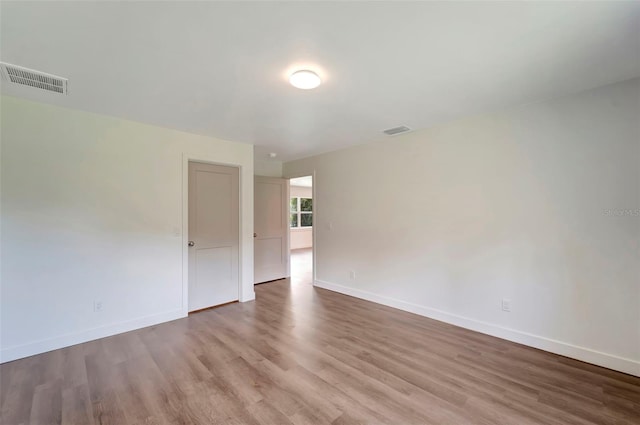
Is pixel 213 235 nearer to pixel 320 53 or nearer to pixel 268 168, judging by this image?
pixel 268 168

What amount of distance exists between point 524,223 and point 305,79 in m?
2.58

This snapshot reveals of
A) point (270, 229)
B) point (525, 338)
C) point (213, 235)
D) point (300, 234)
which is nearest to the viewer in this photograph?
point (525, 338)

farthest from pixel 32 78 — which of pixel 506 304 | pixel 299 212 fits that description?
pixel 299 212

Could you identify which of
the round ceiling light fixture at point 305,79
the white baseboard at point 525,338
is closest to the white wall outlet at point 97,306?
the round ceiling light fixture at point 305,79

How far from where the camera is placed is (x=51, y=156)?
106 inches

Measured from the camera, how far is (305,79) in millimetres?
2082

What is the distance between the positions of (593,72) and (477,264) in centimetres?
198

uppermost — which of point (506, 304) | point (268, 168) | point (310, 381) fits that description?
point (268, 168)

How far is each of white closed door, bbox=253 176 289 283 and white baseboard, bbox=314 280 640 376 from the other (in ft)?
6.95

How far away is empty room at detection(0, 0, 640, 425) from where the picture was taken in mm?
1715

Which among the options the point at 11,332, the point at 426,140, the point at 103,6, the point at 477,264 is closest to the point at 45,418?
the point at 11,332

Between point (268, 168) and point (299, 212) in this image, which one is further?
point (299, 212)

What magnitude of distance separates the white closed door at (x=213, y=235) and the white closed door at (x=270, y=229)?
966 millimetres

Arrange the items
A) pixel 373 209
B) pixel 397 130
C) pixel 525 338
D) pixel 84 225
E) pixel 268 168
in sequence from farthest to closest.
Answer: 1. pixel 268 168
2. pixel 373 209
3. pixel 397 130
4. pixel 84 225
5. pixel 525 338
